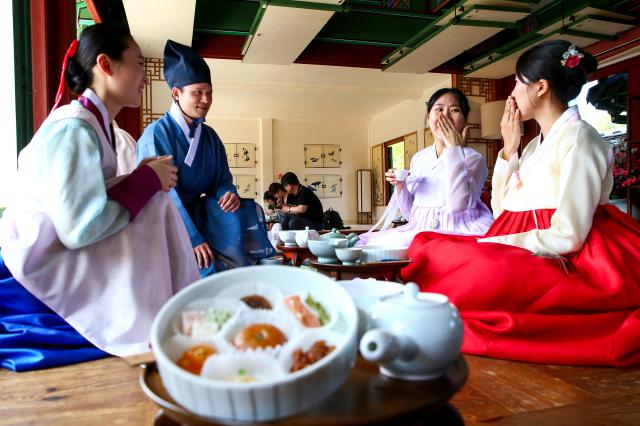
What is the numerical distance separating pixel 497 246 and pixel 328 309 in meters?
1.43

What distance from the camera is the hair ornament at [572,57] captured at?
2.08 m

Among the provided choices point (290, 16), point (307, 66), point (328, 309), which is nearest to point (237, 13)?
point (290, 16)

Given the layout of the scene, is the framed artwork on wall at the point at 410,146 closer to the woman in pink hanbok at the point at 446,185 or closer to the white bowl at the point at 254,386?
the woman in pink hanbok at the point at 446,185

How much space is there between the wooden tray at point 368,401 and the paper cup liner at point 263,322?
0.11 metres

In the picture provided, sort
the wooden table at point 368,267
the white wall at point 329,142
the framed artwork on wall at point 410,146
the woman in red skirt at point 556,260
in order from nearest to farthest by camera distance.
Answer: the woman in red skirt at point 556,260 → the wooden table at point 368,267 → the framed artwork on wall at point 410,146 → the white wall at point 329,142

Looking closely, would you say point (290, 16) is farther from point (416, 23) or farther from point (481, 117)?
point (481, 117)

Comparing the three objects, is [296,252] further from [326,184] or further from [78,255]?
[326,184]

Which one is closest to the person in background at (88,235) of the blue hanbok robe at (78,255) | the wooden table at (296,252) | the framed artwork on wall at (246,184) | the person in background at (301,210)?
the blue hanbok robe at (78,255)

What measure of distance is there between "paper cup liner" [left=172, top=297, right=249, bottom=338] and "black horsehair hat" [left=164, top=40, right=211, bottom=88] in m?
2.12

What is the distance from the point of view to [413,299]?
0.83 metres

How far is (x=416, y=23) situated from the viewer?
688 cm

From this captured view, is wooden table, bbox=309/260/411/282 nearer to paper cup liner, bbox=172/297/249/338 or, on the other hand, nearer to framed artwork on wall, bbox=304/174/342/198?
paper cup liner, bbox=172/297/249/338

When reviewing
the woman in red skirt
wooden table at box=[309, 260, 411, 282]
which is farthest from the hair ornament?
wooden table at box=[309, 260, 411, 282]

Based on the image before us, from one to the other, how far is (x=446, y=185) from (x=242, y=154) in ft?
33.7
